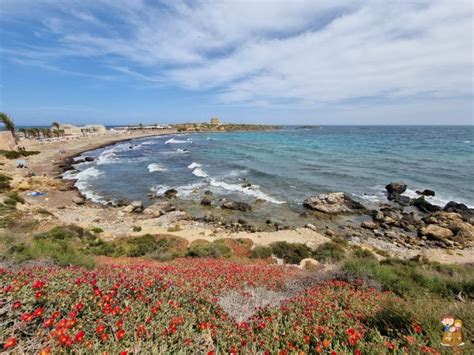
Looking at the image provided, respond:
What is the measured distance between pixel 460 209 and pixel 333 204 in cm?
1058

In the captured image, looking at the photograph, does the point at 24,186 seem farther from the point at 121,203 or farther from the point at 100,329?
the point at 100,329

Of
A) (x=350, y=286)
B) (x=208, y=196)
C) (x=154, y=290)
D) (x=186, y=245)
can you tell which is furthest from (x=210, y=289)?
(x=208, y=196)

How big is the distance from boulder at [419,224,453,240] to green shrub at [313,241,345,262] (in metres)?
7.62

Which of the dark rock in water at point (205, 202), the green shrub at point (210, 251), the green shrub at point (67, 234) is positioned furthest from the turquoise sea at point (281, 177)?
the green shrub at point (210, 251)

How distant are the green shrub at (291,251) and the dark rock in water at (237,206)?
318 inches

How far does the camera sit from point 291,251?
46.1ft


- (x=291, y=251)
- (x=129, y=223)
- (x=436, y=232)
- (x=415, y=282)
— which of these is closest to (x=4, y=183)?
(x=129, y=223)

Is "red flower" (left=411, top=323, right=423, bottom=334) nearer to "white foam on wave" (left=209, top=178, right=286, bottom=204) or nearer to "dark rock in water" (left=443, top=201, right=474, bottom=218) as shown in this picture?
"white foam on wave" (left=209, top=178, right=286, bottom=204)

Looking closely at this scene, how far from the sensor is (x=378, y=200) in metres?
25.3

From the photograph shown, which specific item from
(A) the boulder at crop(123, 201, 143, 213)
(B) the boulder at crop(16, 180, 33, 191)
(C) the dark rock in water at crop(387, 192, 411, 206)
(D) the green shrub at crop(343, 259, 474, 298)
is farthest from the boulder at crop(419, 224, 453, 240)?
(B) the boulder at crop(16, 180, 33, 191)

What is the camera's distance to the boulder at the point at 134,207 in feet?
73.5

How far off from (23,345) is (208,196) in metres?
23.3

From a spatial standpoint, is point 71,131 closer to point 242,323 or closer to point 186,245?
point 186,245

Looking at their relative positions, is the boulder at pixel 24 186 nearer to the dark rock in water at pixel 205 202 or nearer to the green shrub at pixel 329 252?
the dark rock in water at pixel 205 202
